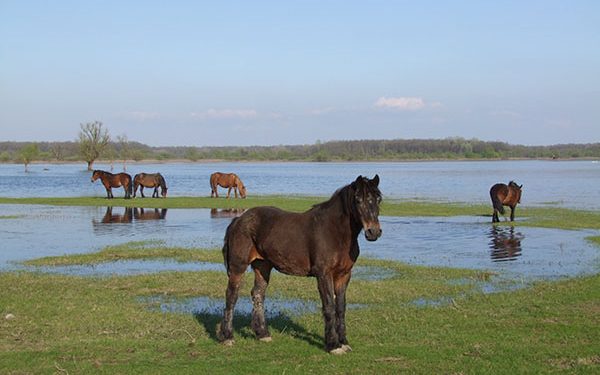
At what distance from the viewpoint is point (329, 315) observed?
8.45m

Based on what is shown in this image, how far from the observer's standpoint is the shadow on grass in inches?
371

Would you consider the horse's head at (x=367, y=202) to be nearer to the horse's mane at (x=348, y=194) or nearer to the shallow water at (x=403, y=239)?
the horse's mane at (x=348, y=194)

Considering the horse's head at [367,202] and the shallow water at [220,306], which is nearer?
the horse's head at [367,202]

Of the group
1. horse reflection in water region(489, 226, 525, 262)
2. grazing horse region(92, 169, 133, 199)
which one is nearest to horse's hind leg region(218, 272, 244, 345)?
horse reflection in water region(489, 226, 525, 262)

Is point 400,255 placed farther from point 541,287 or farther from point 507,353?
point 507,353

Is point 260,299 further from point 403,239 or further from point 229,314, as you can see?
point 403,239

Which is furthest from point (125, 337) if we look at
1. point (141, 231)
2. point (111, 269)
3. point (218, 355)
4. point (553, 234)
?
point (553, 234)

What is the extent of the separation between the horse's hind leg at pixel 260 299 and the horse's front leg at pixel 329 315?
1.12 meters

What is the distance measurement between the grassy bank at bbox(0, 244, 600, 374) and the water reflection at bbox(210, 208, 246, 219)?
1664 centimetres

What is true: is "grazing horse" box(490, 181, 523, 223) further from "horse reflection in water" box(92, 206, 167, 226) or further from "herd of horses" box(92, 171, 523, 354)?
"herd of horses" box(92, 171, 523, 354)

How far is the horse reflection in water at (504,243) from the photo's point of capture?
1834 cm

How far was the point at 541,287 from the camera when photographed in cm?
1327

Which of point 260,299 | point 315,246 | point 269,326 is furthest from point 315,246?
point 269,326

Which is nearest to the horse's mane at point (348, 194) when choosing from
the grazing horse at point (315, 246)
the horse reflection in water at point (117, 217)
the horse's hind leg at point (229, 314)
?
the grazing horse at point (315, 246)
